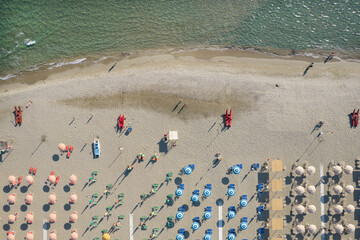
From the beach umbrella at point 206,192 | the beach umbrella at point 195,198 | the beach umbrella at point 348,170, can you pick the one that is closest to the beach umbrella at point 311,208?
the beach umbrella at point 348,170

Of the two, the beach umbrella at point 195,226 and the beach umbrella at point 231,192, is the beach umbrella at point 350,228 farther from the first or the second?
the beach umbrella at point 195,226

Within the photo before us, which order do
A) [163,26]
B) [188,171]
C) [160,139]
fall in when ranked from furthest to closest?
[163,26], [160,139], [188,171]

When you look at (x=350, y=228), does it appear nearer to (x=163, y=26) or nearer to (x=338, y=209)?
(x=338, y=209)

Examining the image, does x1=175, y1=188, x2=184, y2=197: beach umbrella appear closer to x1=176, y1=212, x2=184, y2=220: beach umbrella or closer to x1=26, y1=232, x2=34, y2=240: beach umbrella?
x1=176, y1=212, x2=184, y2=220: beach umbrella

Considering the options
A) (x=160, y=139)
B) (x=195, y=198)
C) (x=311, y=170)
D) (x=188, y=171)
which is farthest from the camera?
(x=160, y=139)

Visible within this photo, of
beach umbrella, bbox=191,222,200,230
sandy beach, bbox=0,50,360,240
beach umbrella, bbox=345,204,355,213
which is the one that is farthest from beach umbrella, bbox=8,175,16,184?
beach umbrella, bbox=345,204,355,213

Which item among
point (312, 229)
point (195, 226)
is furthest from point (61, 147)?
point (312, 229)

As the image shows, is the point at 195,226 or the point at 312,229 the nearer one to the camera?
the point at 312,229
